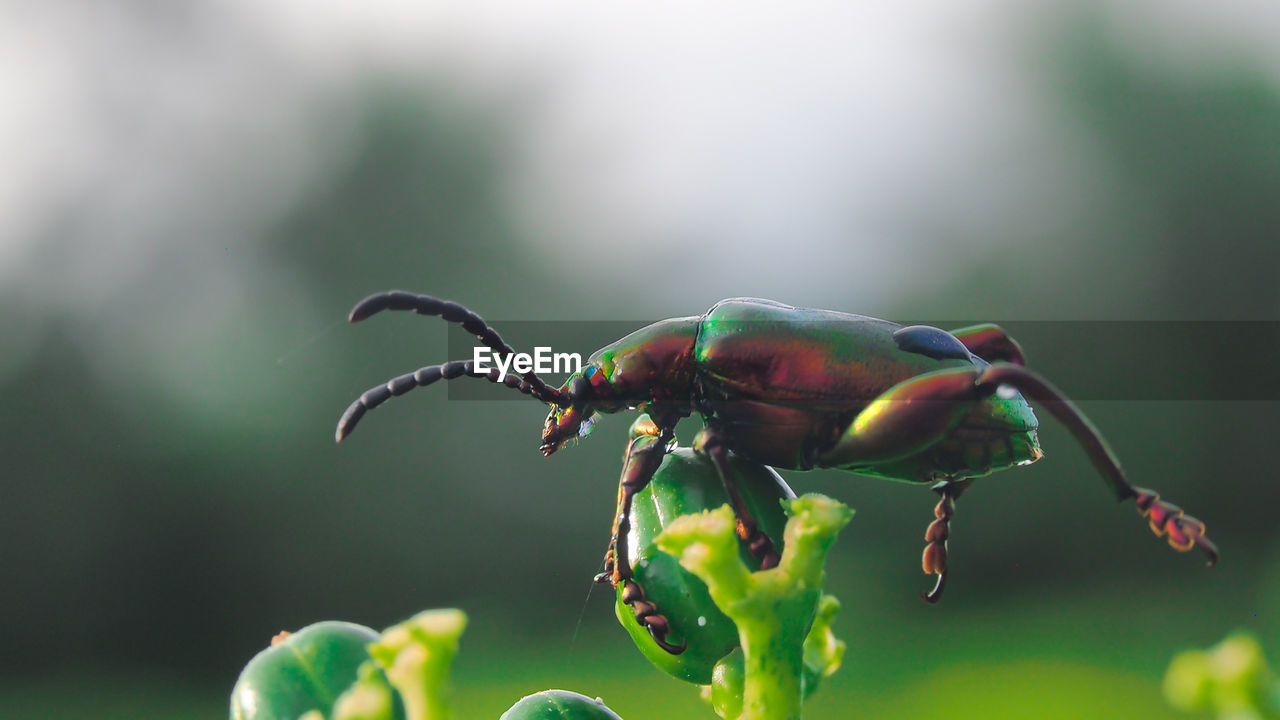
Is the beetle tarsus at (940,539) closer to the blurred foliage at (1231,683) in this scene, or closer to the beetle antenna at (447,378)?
the beetle antenna at (447,378)

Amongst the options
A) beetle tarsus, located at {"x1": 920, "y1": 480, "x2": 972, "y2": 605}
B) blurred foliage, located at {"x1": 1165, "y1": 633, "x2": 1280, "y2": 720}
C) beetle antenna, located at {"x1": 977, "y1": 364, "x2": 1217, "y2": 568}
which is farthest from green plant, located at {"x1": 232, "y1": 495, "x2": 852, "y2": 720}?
beetle tarsus, located at {"x1": 920, "y1": 480, "x2": 972, "y2": 605}

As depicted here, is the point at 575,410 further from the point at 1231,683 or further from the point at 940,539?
the point at 1231,683

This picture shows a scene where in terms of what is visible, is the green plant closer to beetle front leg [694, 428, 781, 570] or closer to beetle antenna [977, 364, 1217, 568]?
beetle front leg [694, 428, 781, 570]

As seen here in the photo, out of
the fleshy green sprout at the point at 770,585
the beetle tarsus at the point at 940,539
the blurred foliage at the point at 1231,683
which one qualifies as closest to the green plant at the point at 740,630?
the fleshy green sprout at the point at 770,585

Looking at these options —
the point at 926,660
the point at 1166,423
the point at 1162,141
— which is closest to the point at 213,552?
the point at 926,660

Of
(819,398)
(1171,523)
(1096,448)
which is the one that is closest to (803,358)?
(819,398)

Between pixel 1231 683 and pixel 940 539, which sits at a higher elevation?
pixel 1231 683
